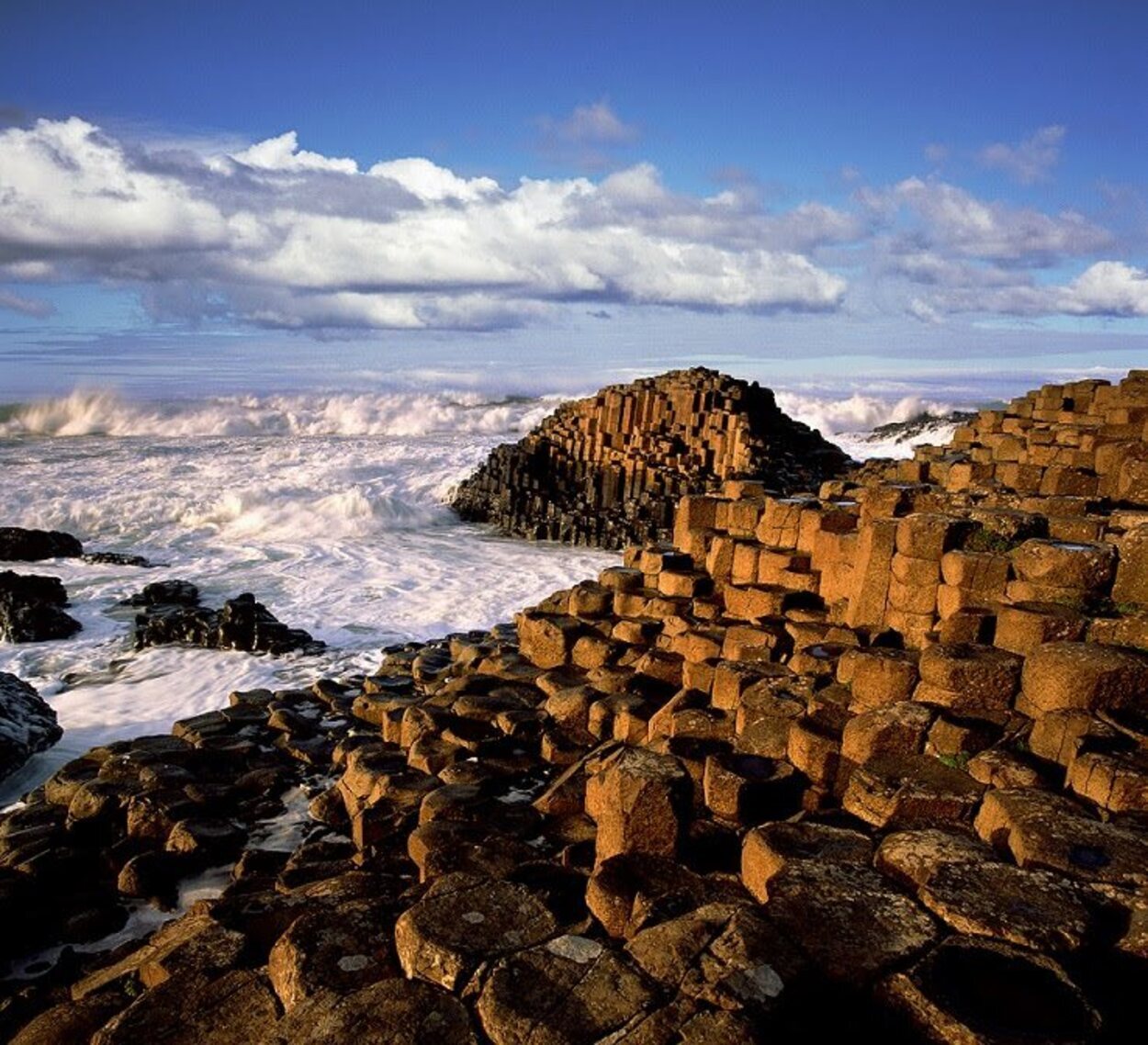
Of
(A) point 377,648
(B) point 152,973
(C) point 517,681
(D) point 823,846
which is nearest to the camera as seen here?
(B) point 152,973

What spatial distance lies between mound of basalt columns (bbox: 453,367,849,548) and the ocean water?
A: 1.30 metres

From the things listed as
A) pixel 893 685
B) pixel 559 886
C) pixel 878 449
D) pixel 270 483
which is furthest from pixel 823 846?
pixel 878 449

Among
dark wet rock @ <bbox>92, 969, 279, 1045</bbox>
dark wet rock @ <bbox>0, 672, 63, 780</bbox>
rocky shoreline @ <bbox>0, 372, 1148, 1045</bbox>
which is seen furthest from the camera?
dark wet rock @ <bbox>0, 672, 63, 780</bbox>

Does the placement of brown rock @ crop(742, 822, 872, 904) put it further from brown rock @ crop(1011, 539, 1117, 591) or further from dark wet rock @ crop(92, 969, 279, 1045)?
brown rock @ crop(1011, 539, 1117, 591)

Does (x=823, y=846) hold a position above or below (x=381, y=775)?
above

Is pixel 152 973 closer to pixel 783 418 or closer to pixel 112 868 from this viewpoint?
pixel 112 868

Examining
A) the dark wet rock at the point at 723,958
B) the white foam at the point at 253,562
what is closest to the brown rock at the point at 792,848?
the dark wet rock at the point at 723,958

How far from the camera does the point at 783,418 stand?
29438 millimetres

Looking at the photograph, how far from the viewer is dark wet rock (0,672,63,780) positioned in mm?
8352

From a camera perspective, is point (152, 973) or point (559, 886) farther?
point (559, 886)

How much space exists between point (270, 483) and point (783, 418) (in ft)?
56.1

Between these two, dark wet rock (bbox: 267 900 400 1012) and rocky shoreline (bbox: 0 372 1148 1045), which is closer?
rocky shoreline (bbox: 0 372 1148 1045)

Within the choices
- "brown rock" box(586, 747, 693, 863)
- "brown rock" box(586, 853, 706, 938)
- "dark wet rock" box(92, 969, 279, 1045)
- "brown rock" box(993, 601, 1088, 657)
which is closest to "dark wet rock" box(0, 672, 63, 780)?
"dark wet rock" box(92, 969, 279, 1045)

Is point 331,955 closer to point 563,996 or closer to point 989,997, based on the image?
point 563,996
